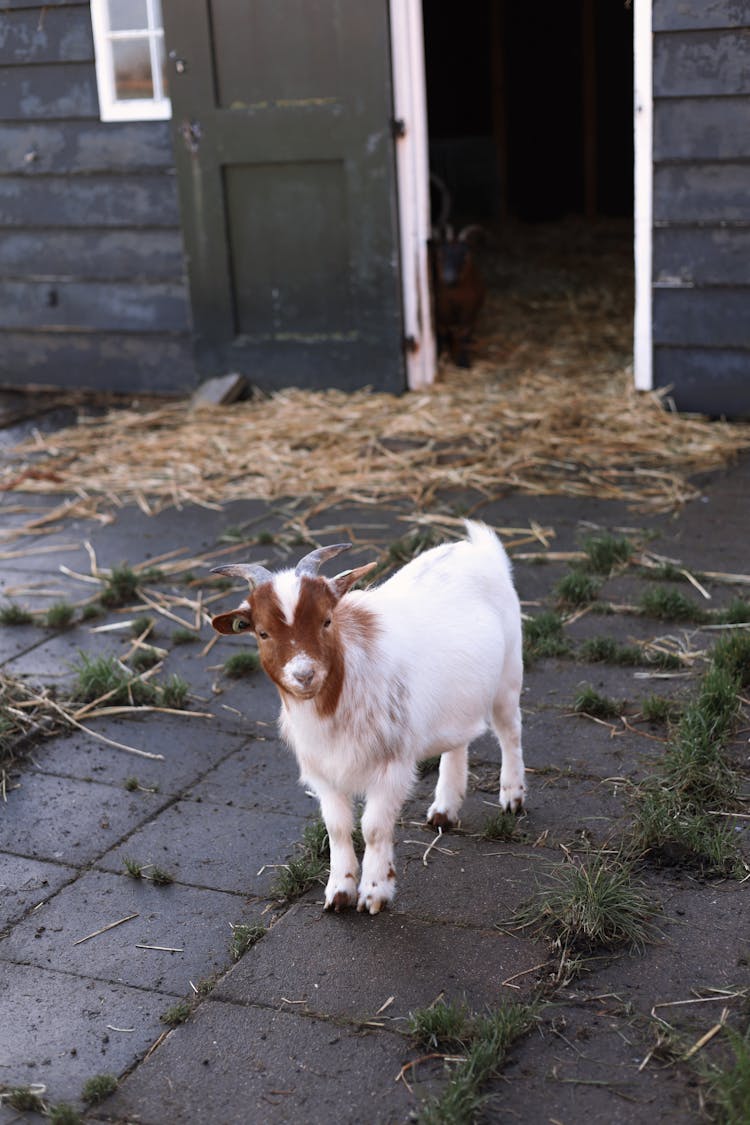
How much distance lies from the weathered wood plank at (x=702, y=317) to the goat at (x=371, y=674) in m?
3.79

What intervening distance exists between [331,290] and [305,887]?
4.85m

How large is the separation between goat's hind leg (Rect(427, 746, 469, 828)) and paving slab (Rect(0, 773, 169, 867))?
2.49 feet

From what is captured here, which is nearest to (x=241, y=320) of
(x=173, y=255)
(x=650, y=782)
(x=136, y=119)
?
(x=173, y=255)

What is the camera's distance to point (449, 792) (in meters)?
3.25

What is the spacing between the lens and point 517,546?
16.6ft

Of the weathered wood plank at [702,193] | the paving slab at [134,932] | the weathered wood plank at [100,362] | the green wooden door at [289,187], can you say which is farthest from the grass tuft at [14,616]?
the weathered wood plank at [702,193]

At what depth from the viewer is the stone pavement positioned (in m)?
2.37

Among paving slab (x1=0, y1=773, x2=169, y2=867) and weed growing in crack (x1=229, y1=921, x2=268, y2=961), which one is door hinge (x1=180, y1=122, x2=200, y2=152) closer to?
paving slab (x1=0, y1=773, x2=169, y2=867)

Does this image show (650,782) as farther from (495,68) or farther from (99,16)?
(495,68)

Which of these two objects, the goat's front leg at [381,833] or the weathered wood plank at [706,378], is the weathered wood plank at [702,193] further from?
the goat's front leg at [381,833]

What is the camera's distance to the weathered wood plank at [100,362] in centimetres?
787

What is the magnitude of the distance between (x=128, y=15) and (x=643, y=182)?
125 inches

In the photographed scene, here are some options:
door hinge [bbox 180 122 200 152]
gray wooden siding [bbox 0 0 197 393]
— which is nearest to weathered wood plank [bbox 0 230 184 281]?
gray wooden siding [bbox 0 0 197 393]

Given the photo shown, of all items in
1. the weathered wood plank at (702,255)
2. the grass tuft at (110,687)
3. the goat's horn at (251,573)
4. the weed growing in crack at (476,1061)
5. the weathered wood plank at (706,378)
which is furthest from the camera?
the weathered wood plank at (706,378)
